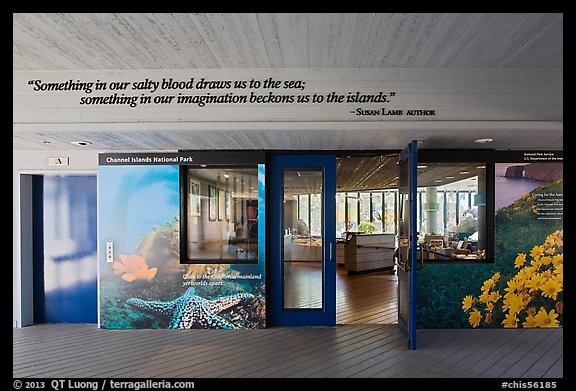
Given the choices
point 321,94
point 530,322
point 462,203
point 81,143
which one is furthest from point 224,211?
point 530,322

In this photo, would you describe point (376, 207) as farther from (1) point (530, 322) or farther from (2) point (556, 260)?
(1) point (530, 322)

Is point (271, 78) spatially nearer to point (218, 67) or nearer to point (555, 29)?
point (218, 67)

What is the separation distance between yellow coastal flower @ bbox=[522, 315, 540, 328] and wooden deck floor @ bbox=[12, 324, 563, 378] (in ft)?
0.36

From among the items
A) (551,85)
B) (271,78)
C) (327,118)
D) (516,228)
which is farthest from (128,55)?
(516,228)

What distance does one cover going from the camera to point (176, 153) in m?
5.01

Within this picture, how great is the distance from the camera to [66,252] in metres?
5.30

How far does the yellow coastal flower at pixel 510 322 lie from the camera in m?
4.96

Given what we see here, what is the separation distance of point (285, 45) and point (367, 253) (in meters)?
7.56

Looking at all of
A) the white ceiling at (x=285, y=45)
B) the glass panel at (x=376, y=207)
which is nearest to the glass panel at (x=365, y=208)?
the glass panel at (x=376, y=207)

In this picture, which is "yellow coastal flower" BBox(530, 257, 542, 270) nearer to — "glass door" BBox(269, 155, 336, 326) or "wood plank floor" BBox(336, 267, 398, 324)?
"wood plank floor" BBox(336, 267, 398, 324)

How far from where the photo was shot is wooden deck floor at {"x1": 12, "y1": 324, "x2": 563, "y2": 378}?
3.57 meters

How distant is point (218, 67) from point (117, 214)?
278 cm

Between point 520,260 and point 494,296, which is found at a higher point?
point 520,260

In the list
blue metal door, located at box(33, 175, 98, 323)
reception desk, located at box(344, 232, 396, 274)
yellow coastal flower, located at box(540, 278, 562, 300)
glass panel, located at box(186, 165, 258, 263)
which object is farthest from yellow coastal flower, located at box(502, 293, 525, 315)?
blue metal door, located at box(33, 175, 98, 323)
